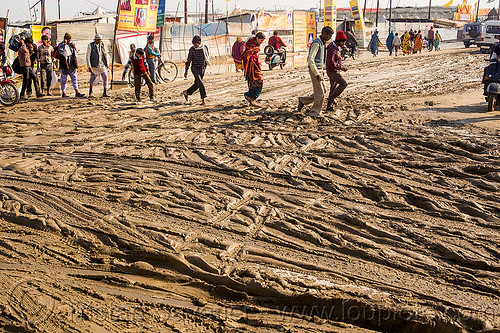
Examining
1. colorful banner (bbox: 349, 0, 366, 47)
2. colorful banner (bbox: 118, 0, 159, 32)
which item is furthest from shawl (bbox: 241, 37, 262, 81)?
colorful banner (bbox: 349, 0, 366, 47)

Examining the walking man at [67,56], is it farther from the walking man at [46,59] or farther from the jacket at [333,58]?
the jacket at [333,58]

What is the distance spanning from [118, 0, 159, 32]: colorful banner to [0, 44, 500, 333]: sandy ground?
924 centimetres

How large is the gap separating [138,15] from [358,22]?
23.5 metres

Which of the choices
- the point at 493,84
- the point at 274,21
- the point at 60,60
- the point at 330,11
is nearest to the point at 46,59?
the point at 60,60

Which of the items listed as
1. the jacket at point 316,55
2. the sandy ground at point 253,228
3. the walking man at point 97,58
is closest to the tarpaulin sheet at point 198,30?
the walking man at point 97,58

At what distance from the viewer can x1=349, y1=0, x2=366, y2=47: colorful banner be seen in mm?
36562

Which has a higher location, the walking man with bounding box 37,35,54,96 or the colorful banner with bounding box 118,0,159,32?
the colorful banner with bounding box 118,0,159,32

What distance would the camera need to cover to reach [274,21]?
3100 centimetres

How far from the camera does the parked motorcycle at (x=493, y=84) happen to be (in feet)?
32.0

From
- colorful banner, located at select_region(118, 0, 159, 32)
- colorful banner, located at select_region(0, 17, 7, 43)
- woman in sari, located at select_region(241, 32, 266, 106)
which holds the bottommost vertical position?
woman in sari, located at select_region(241, 32, 266, 106)

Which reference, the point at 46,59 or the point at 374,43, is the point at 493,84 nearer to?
the point at 46,59

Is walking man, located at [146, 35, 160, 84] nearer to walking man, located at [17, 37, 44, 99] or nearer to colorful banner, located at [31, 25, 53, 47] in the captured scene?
walking man, located at [17, 37, 44, 99]

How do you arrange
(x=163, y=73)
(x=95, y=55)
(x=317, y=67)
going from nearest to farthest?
(x=317, y=67)
(x=95, y=55)
(x=163, y=73)

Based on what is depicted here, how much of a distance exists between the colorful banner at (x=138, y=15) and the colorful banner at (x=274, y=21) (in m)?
13.3
